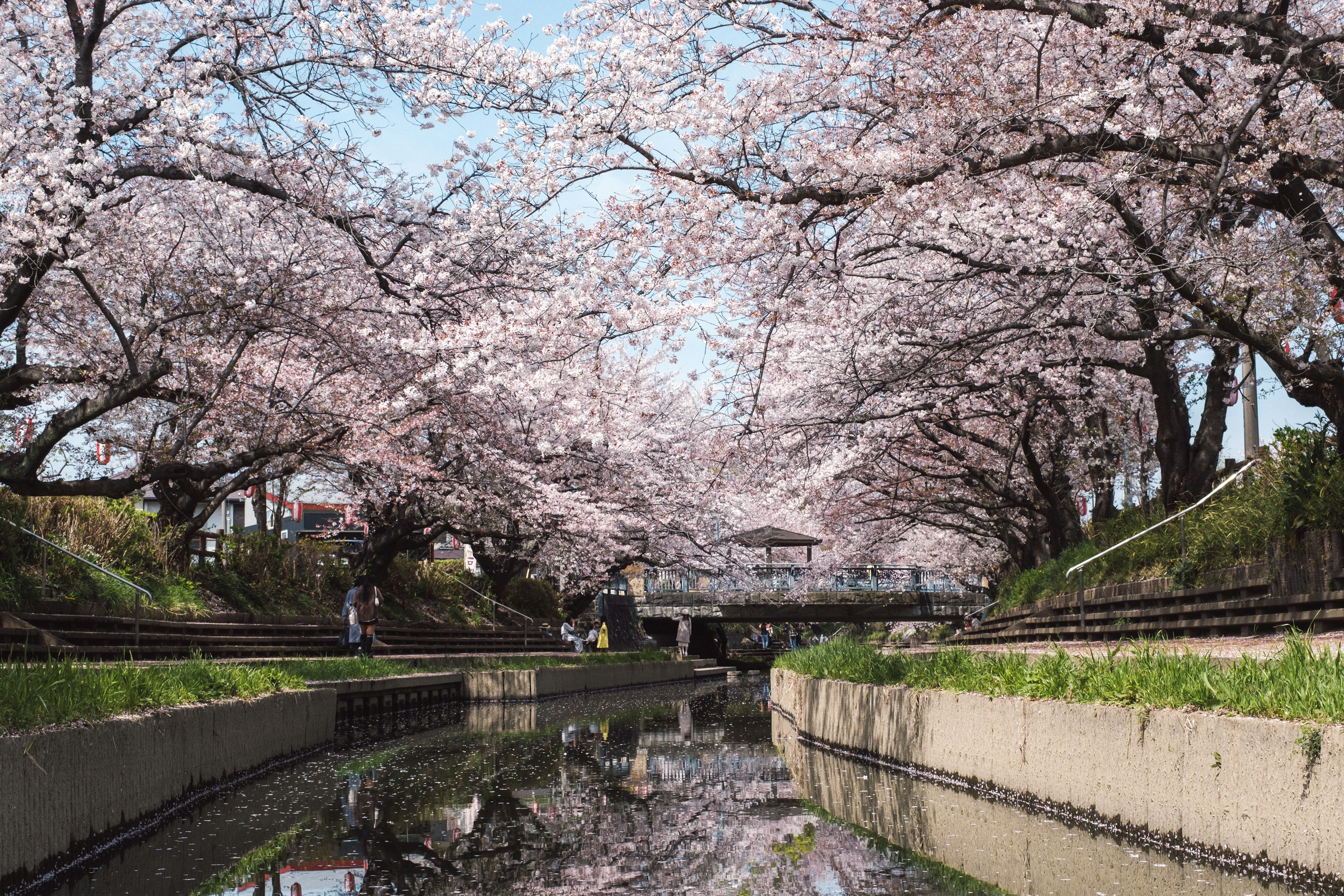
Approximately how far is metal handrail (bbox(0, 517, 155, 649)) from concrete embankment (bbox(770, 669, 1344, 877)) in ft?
31.7

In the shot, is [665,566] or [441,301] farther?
[665,566]

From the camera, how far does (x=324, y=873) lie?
6.48 m

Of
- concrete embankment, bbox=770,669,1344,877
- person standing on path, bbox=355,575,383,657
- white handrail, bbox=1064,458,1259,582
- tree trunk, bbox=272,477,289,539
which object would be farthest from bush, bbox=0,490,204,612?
white handrail, bbox=1064,458,1259,582

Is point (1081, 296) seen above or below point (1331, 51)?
below

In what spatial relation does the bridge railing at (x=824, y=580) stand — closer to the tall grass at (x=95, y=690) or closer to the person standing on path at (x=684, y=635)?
the person standing on path at (x=684, y=635)

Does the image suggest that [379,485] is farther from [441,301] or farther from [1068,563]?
[1068,563]

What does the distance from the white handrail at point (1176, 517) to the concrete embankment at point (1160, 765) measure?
4.62m

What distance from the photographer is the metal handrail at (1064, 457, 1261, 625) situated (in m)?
12.8

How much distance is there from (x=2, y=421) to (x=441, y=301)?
8506 mm

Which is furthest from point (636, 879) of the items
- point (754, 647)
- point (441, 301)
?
point (754, 647)

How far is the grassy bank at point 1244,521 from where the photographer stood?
10.1 m

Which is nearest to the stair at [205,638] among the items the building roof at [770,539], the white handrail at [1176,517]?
the building roof at [770,539]

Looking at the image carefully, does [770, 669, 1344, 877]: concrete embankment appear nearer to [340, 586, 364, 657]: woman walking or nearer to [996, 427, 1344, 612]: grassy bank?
[996, 427, 1344, 612]: grassy bank

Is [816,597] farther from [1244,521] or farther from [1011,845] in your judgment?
[1011,845]
